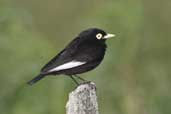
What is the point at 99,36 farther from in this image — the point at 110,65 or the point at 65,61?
the point at 110,65

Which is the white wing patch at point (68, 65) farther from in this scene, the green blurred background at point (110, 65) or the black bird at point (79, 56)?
the green blurred background at point (110, 65)

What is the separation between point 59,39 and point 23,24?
1.65 metres

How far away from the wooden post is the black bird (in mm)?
1009

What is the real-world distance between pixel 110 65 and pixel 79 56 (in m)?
5.03

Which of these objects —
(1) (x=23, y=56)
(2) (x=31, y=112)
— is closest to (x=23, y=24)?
(1) (x=23, y=56)

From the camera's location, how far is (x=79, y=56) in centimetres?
654

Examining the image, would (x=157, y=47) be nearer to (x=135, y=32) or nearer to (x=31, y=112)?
(x=135, y=32)

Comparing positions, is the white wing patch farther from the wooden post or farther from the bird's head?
the wooden post

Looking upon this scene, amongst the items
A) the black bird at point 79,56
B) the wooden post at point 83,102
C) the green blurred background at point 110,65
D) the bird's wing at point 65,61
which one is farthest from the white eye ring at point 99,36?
the green blurred background at point 110,65

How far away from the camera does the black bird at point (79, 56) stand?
641cm

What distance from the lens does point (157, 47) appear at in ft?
40.6

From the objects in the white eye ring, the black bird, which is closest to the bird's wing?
the black bird

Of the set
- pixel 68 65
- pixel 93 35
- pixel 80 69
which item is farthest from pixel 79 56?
pixel 93 35

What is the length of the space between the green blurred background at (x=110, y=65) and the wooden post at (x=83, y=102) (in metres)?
5.50
